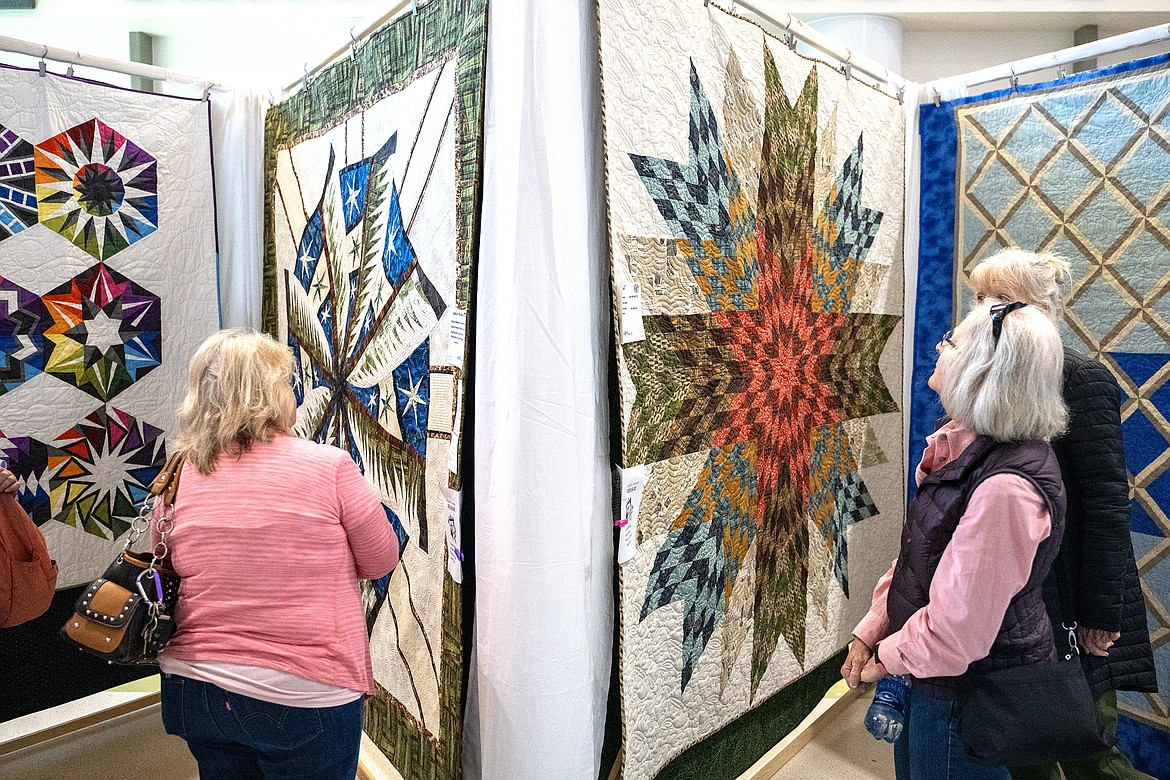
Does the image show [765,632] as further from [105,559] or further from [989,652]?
[105,559]

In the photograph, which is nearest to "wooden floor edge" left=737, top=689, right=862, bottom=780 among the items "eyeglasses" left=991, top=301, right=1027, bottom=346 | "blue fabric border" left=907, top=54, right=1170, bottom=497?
"blue fabric border" left=907, top=54, right=1170, bottom=497

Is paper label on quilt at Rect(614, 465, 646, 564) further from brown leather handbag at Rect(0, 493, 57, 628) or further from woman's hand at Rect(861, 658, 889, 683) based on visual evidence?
brown leather handbag at Rect(0, 493, 57, 628)

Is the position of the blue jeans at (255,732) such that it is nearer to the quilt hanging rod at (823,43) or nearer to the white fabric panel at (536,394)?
the white fabric panel at (536,394)

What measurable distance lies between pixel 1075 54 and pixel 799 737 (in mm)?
2056

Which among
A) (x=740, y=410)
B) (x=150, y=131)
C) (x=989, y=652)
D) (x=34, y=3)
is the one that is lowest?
(x=989, y=652)

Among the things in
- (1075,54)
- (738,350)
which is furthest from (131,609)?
(1075,54)

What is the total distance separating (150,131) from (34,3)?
262cm

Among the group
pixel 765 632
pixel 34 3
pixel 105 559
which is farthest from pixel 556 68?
pixel 34 3

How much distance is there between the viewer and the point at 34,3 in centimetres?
388

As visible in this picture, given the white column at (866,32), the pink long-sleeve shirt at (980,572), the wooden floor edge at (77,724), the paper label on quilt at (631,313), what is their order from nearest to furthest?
the pink long-sleeve shirt at (980,572)
the paper label on quilt at (631,313)
the wooden floor edge at (77,724)
the white column at (866,32)

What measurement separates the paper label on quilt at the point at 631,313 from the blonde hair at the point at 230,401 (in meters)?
0.63

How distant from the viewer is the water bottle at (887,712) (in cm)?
137

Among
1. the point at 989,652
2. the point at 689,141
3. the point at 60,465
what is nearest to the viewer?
the point at 989,652

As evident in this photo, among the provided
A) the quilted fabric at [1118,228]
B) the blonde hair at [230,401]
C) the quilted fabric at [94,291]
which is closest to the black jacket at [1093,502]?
the quilted fabric at [1118,228]
